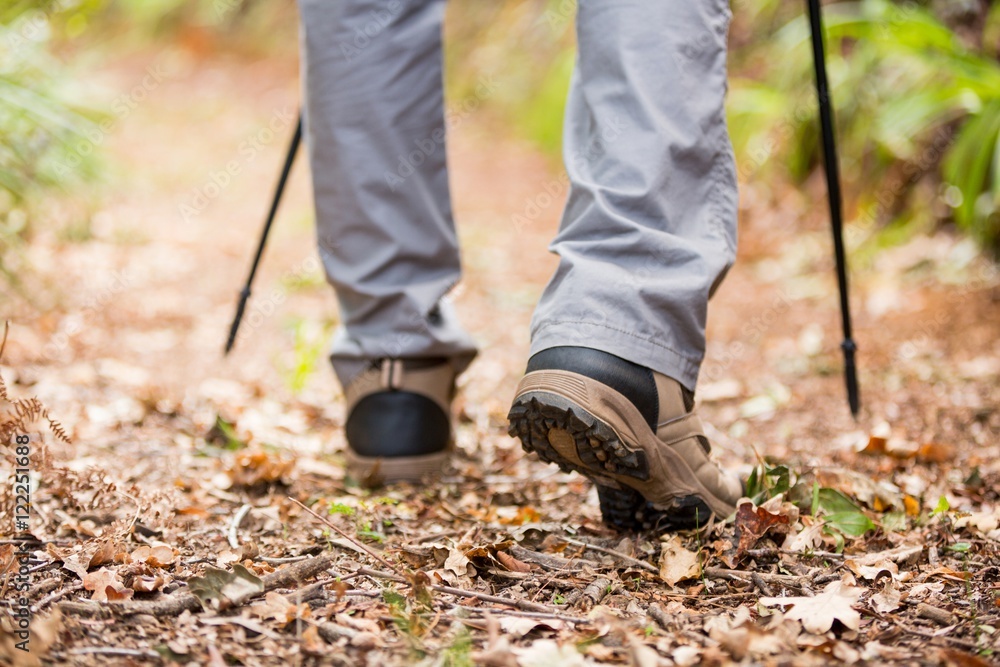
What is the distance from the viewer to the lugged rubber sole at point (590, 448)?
985 mm

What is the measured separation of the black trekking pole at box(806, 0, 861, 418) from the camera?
144cm

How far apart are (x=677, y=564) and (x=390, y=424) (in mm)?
591

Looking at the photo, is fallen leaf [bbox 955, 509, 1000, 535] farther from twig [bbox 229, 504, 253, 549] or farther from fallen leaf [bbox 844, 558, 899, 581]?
twig [bbox 229, 504, 253, 549]

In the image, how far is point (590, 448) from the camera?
3.34 ft

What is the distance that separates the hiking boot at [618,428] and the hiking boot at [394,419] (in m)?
0.43

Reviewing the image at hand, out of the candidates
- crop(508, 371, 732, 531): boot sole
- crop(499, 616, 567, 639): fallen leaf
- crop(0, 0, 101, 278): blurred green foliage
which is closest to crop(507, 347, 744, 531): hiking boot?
crop(508, 371, 732, 531): boot sole

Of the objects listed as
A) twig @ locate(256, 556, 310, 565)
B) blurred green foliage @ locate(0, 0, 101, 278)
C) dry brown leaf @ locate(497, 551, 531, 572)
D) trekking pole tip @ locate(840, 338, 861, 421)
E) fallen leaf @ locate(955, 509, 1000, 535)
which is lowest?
twig @ locate(256, 556, 310, 565)

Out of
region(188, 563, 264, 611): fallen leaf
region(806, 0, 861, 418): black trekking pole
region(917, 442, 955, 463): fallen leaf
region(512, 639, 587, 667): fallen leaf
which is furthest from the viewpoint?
region(917, 442, 955, 463): fallen leaf

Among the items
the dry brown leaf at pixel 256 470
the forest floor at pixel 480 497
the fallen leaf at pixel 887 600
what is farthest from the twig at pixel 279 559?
the fallen leaf at pixel 887 600

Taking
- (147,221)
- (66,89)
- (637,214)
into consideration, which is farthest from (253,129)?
(637,214)

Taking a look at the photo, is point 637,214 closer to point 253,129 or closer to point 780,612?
point 780,612

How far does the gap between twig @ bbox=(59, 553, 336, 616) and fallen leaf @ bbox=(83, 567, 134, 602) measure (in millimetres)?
27

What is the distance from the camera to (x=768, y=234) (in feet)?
12.4

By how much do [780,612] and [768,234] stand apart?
3.10 meters
